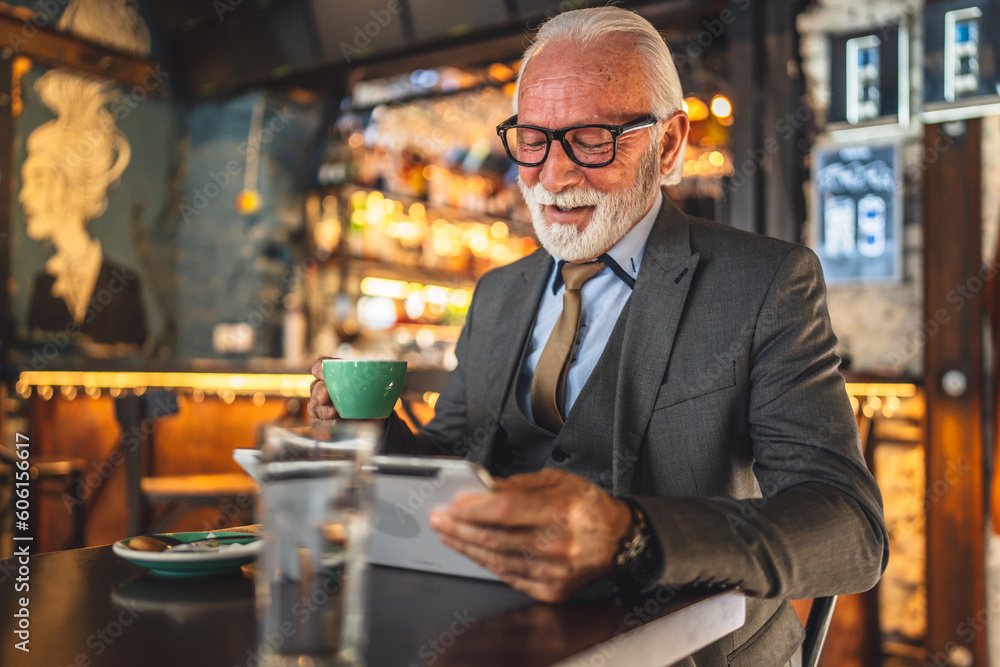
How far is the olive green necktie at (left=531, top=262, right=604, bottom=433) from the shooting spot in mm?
1431

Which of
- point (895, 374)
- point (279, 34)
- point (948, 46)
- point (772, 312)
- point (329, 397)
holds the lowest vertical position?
point (895, 374)

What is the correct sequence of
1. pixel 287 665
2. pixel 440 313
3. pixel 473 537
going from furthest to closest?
pixel 440 313, pixel 473 537, pixel 287 665

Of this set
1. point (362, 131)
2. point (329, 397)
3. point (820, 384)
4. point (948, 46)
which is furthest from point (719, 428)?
point (362, 131)

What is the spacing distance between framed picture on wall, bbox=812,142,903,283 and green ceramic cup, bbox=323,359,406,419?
2680 mm

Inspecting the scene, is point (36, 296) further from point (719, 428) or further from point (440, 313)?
point (719, 428)

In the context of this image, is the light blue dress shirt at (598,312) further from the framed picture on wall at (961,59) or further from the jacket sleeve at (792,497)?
the framed picture on wall at (961,59)

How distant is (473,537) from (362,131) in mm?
5695

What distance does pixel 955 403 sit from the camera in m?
3.00

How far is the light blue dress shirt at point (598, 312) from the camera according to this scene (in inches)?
57.0

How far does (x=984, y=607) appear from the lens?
2932mm

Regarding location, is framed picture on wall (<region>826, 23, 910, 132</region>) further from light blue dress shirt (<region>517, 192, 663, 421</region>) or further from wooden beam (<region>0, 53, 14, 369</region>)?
wooden beam (<region>0, 53, 14, 369</region>)

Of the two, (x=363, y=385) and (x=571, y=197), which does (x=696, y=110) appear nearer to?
(x=571, y=197)

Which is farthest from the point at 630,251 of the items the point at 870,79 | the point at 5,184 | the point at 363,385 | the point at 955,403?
the point at 5,184

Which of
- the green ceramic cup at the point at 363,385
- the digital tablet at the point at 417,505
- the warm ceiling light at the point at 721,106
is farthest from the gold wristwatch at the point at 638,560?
the warm ceiling light at the point at 721,106
